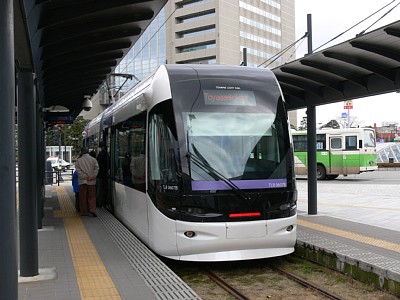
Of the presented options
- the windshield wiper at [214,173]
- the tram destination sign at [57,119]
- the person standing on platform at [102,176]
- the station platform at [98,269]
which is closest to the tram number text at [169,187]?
the windshield wiper at [214,173]

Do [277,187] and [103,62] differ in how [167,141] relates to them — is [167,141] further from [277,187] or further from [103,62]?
[103,62]

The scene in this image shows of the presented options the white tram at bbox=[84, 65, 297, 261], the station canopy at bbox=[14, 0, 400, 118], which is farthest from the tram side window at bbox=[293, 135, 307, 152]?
the white tram at bbox=[84, 65, 297, 261]

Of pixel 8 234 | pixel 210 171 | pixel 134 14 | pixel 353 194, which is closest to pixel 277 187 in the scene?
pixel 210 171

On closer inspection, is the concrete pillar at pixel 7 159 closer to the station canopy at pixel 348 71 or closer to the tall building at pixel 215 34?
the station canopy at pixel 348 71

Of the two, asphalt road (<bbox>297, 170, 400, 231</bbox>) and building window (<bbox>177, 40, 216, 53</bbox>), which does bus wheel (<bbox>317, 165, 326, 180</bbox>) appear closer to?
asphalt road (<bbox>297, 170, 400, 231</bbox>)

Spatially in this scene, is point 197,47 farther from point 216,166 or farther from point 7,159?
point 7,159

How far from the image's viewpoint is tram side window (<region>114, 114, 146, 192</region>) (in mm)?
8203

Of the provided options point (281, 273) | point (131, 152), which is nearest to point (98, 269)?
point (281, 273)

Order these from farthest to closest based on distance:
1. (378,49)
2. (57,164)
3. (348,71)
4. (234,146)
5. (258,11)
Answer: (258,11), (57,164), (348,71), (378,49), (234,146)

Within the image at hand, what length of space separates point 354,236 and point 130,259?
4316mm

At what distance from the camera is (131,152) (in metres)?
9.22

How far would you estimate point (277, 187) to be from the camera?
23.9 ft

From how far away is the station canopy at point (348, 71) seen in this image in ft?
26.6

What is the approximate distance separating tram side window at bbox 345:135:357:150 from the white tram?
2156cm
